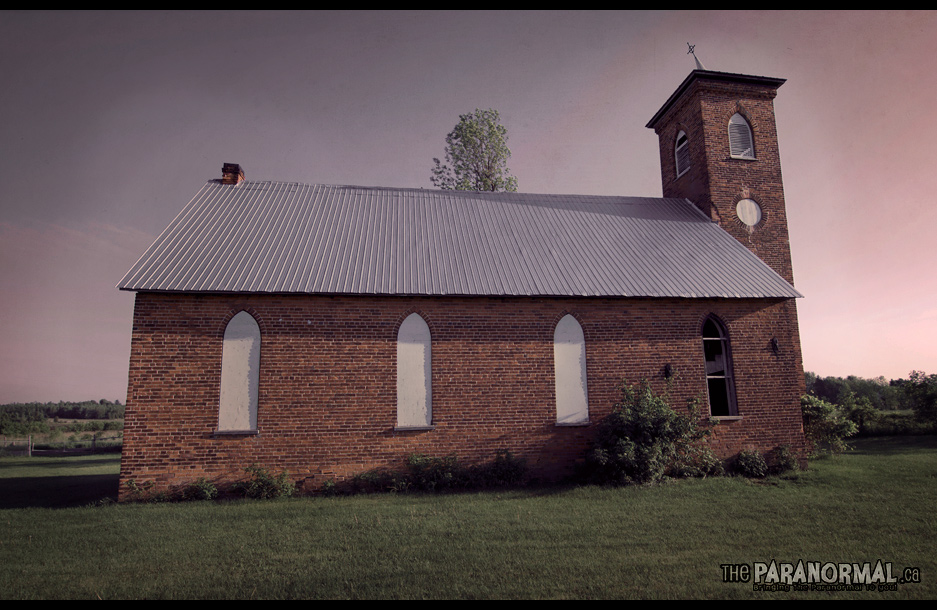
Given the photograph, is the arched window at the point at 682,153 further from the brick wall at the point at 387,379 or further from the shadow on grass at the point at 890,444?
the shadow on grass at the point at 890,444

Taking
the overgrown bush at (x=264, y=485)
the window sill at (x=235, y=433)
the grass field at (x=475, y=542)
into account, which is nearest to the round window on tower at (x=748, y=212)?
the grass field at (x=475, y=542)

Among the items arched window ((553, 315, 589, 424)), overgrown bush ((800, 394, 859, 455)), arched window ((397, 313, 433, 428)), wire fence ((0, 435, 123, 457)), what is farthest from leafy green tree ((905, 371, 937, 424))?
wire fence ((0, 435, 123, 457))

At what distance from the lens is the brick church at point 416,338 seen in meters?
10.4

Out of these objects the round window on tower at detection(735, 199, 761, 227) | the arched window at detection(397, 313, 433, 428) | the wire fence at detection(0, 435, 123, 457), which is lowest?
the wire fence at detection(0, 435, 123, 457)

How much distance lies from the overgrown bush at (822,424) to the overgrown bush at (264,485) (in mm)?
13846

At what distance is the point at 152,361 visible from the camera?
10352 mm

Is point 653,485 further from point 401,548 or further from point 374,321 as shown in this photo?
point 374,321

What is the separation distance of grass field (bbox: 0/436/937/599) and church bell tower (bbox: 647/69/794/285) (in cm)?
800

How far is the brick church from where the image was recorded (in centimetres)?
1044

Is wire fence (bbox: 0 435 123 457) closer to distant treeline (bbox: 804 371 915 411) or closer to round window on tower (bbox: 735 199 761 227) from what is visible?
round window on tower (bbox: 735 199 761 227)

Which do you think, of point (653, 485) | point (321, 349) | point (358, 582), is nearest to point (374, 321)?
point (321, 349)

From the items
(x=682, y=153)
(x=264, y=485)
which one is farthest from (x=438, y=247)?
(x=682, y=153)

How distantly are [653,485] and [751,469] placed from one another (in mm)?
3100

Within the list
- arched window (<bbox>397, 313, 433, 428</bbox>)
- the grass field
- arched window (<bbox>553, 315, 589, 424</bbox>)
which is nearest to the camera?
the grass field
